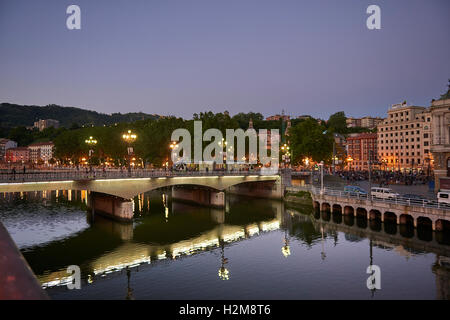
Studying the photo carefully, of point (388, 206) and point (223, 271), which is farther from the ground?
point (388, 206)

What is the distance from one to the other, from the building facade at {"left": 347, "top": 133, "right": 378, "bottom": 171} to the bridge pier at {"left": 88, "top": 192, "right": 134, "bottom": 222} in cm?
10406

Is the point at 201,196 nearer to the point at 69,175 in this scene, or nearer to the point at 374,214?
the point at 69,175

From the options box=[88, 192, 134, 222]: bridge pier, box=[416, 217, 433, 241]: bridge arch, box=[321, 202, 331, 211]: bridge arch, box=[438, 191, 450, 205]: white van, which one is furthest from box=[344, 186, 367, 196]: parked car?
box=[88, 192, 134, 222]: bridge pier

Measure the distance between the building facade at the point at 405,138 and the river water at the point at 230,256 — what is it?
67706mm

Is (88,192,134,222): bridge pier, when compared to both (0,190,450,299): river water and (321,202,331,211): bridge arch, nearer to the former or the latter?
(0,190,450,299): river water

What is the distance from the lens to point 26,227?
45719mm

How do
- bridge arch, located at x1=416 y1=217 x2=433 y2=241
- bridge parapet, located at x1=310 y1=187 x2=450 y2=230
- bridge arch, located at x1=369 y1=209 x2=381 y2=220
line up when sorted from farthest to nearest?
bridge arch, located at x1=369 y1=209 x2=381 y2=220, bridge parapet, located at x1=310 y1=187 x2=450 y2=230, bridge arch, located at x1=416 y1=217 x2=433 y2=241

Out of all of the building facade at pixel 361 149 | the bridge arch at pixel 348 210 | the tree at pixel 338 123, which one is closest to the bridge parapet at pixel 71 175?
the bridge arch at pixel 348 210

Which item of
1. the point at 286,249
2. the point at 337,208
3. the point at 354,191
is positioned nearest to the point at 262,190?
the point at 337,208

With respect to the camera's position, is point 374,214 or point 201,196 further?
point 201,196

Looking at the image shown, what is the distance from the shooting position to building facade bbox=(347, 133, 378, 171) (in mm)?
138125

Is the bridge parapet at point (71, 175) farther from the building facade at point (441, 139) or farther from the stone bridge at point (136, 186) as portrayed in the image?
the building facade at point (441, 139)

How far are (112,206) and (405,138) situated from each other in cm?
9661

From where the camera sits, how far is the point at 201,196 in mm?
68312
